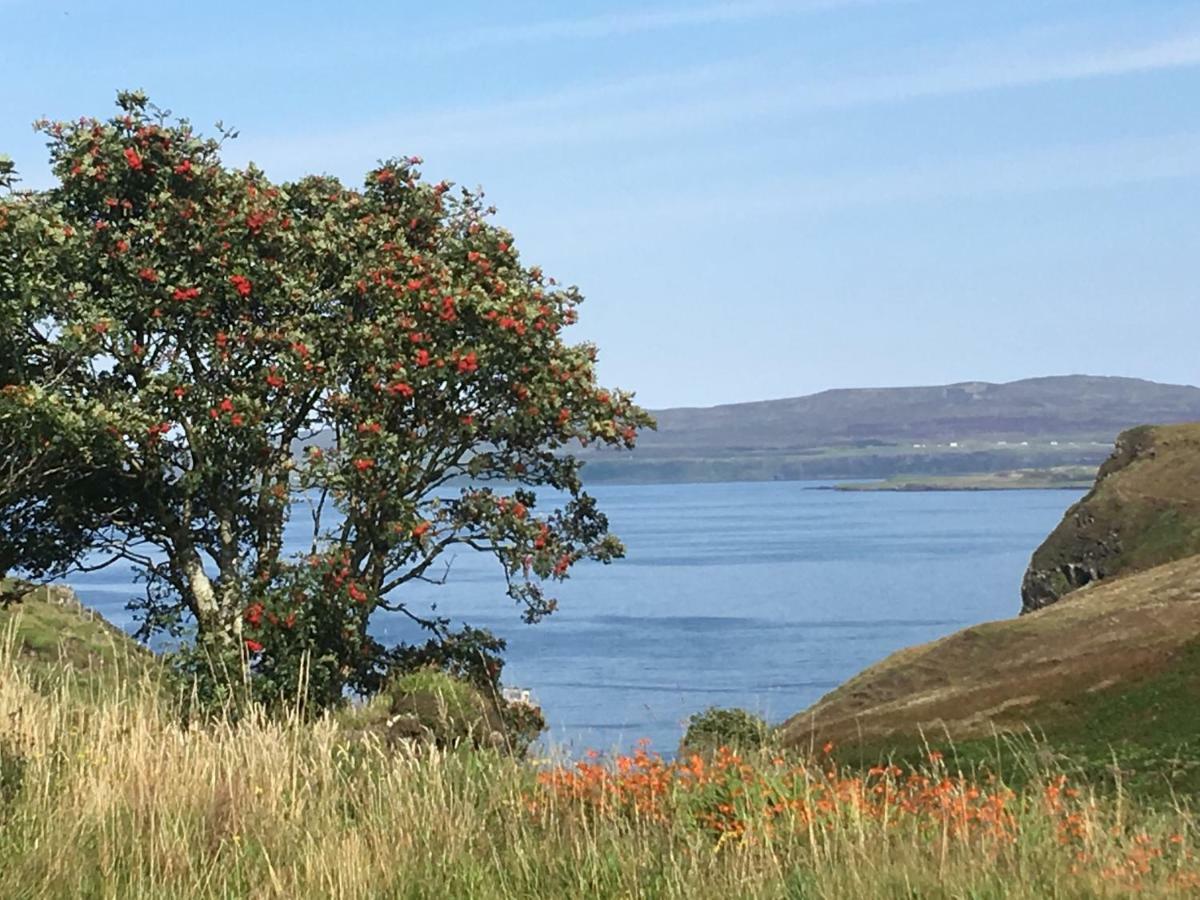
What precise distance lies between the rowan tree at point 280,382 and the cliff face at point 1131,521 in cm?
6006

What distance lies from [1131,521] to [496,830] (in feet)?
261

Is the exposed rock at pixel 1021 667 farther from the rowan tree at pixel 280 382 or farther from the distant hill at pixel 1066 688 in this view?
the rowan tree at pixel 280 382

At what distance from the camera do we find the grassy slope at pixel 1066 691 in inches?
1238

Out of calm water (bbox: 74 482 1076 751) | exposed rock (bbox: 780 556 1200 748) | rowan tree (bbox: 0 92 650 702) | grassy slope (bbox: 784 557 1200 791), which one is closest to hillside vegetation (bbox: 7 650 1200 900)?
rowan tree (bbox: 0 92 650 702)

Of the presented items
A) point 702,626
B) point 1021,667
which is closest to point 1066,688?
point 1021,667

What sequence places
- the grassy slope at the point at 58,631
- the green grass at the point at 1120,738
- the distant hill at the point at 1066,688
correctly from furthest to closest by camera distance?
the distant hill at the point at 1066,688, the green grass at the point at 1120,738, the grassy slope at the point at 58,631

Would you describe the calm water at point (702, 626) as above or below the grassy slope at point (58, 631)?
below

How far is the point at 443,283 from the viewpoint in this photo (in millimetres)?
23188

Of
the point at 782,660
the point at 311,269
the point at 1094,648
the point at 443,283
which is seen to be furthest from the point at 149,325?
the point at 782,660

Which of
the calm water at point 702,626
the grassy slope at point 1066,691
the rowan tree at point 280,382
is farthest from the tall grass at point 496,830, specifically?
the calm water at point 702,626

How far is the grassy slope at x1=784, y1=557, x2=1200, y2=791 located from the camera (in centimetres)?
3144

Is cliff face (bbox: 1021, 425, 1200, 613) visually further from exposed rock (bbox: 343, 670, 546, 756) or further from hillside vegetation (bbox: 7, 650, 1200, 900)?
hillside vegetation (bbox: 7, 650, 1200, 900)

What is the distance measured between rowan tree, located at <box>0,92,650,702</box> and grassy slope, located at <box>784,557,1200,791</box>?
7302mm

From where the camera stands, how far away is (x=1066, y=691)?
37.4 meters
